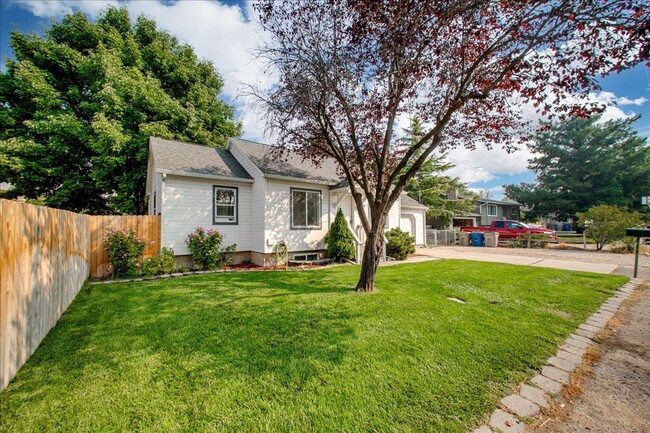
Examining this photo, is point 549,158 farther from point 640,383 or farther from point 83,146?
point 83,146

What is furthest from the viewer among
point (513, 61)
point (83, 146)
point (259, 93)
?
point (83, 146)

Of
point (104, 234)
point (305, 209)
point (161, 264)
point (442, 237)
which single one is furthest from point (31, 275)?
point (442, 237)

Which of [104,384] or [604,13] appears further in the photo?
[604,13]

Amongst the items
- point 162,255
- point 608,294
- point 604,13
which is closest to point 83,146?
point 162,255

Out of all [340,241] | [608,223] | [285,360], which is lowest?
[285,360]

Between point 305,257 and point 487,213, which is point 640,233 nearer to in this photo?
point 305,257

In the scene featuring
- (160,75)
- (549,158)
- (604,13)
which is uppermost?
(160,75)

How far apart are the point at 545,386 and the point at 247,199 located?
9.84m

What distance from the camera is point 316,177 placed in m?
11.1

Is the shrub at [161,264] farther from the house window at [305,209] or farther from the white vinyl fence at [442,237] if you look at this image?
the white vinyl fence at [442,237]

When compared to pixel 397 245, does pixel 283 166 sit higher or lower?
higher

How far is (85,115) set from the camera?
15242 millimetres

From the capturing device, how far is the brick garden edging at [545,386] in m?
2.22

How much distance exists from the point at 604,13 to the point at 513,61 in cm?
111
